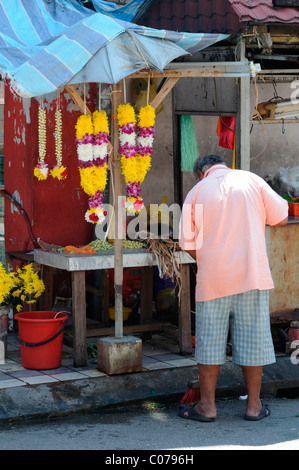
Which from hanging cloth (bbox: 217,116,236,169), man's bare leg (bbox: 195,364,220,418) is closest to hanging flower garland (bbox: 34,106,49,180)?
hanging cloth (bbox: 217,116,236,169)

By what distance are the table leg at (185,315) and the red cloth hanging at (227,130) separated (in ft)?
5.45

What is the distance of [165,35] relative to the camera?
6.46 metres

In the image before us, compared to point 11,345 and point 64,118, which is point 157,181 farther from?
point 11,345

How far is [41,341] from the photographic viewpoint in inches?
262

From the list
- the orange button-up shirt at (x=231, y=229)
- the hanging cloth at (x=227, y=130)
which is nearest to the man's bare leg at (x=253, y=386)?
the orange button-up shirt at (x=231, y=229)

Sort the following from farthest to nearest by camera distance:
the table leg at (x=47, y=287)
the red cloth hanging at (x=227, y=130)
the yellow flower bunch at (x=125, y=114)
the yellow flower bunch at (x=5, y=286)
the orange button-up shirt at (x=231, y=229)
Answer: the red cloth hanging at (x=227, y=130) → the table leg at (x=47, y=287) → the yellow flower bunch at (x=5, y=286) → the yellow flower bunch at (x=125, y=114) → the orange button-up shirt at (x=231, y=229)

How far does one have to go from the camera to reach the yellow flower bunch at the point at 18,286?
7008 millimetres

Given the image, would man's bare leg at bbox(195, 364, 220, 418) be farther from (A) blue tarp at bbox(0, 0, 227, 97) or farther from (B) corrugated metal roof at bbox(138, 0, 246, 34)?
(B) corrugated metal roof at bbox(138, 0, 246, 34)

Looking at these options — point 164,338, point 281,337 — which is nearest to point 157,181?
point 164,338

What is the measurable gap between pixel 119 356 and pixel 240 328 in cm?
124

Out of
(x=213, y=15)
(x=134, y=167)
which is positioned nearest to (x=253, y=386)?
(x=134, y=167)

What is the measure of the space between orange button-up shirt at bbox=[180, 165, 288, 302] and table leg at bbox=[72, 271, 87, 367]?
1.38 metres

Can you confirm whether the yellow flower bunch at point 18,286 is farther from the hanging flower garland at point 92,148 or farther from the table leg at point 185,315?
the table leg at point 185,315

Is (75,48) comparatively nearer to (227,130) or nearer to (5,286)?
(5,286)
